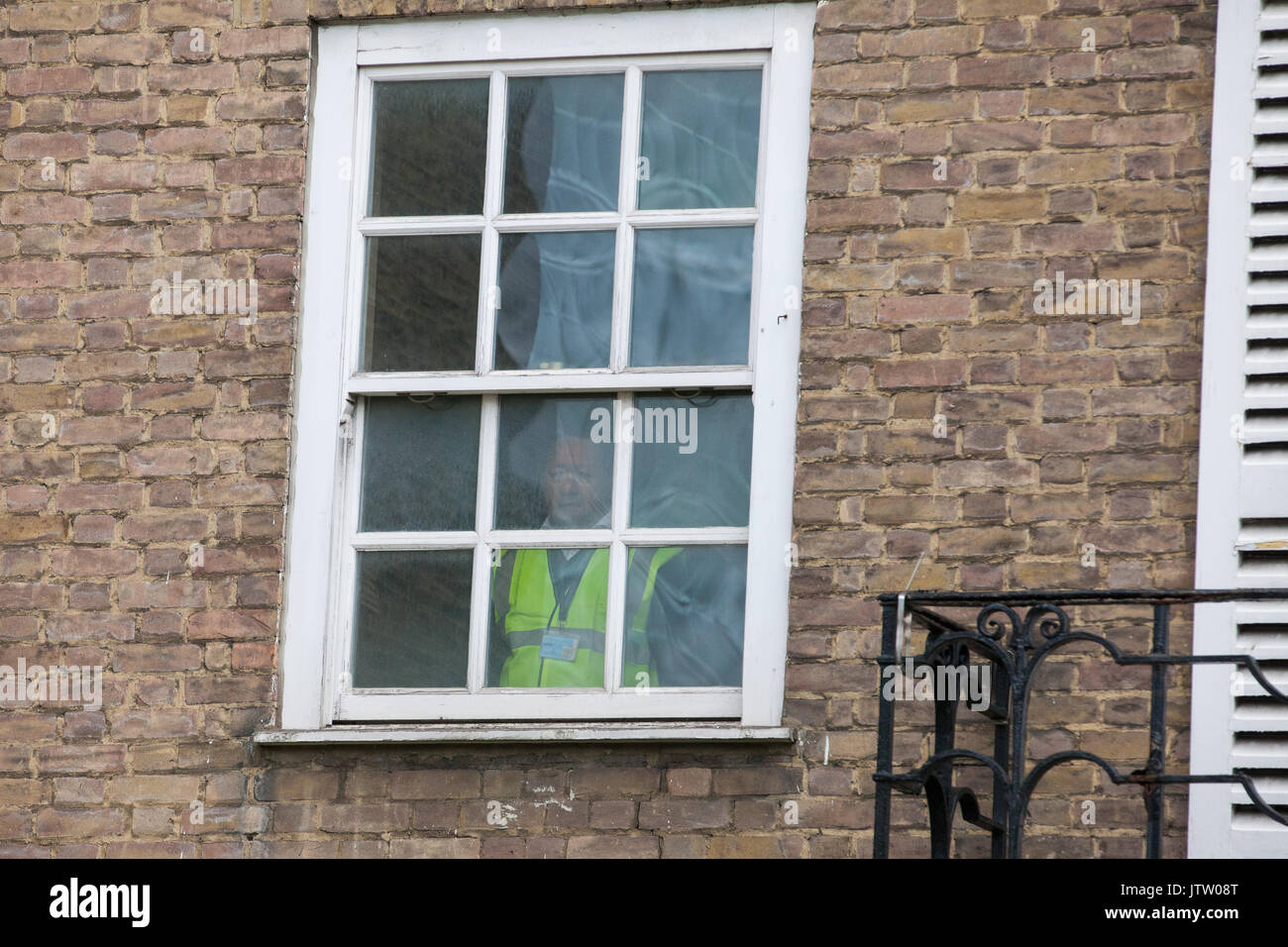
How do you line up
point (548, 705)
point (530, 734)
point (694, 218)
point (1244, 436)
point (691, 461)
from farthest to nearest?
point (694, 218)
point (691, 461)
point (548, 705)
point (530, 734)
point (1244, 436)

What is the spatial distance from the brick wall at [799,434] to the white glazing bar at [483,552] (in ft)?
0.90

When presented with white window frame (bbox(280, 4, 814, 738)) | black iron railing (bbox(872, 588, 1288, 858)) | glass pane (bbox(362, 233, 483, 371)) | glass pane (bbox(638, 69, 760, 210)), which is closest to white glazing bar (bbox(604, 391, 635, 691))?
white window frame (bbox(280, 4, 814, 738))

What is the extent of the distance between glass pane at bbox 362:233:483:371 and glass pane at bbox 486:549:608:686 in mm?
633

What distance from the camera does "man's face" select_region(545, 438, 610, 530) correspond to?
578 centimetres

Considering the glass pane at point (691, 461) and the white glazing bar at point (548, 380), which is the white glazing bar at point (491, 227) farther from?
the glass pane at point (691, 461)

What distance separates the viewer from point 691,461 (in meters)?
5.76

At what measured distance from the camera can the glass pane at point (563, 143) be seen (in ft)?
19.6

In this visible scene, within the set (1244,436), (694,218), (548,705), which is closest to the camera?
(1244,436)

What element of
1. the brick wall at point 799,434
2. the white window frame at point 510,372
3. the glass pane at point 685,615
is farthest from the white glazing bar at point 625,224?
the glass pane at point 685,615

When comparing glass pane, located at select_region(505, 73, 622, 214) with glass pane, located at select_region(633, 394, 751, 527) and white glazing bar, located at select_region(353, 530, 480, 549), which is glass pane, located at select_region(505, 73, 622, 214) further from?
white glazing bar, located at select_region(353, 530, 480, 549)

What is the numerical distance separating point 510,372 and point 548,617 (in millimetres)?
700

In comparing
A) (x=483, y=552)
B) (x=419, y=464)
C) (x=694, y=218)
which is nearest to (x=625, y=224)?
(x=694, y=218)

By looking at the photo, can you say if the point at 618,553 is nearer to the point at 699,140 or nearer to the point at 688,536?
the point at 688,536

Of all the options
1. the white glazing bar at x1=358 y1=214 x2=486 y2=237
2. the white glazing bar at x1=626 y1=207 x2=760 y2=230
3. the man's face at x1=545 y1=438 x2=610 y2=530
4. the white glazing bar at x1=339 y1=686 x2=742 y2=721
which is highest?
the white glazing bar at x1=626 y1=207 x2=760 y2=230
